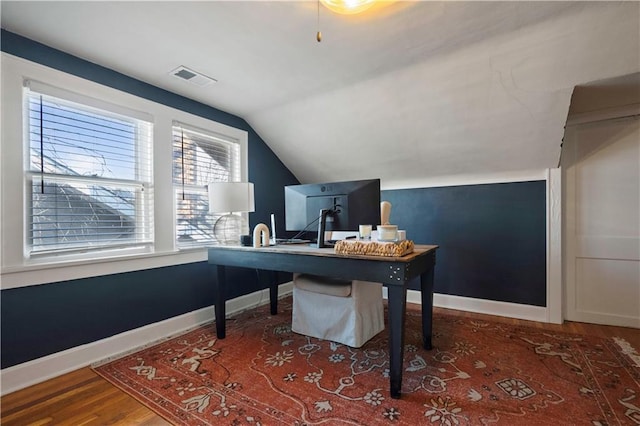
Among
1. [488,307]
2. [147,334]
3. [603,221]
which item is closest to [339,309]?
[147,334]

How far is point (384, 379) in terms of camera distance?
72.2 inches

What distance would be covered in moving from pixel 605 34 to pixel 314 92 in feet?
6.76

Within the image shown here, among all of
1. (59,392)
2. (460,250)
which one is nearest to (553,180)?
(460,250)

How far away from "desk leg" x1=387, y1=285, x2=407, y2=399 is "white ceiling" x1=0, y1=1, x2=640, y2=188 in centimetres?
162

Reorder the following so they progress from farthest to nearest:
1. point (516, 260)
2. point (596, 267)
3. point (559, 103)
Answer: point (516, 260)
point (596, 267)
point (559, 103)

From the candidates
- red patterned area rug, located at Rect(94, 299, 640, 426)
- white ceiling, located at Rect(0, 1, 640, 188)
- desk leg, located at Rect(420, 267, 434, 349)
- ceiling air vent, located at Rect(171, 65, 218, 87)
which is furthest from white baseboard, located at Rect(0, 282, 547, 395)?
ceiling air vent, located at Rect(171, 65, 218, 87)

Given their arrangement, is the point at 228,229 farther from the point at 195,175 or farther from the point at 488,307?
the point at 488,307

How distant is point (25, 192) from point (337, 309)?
7.37ft

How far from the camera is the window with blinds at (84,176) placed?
6.47ft

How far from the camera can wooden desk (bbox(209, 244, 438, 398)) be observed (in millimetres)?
1644

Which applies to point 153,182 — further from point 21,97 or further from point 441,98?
point 441,98

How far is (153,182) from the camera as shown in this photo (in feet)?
8.45

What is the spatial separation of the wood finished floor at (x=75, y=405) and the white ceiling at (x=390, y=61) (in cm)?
221

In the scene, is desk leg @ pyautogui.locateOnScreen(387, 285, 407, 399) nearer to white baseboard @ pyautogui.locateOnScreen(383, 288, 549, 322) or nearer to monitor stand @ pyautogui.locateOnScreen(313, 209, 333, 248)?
monitor stand @ pyautogui.locateOnScreen(313, 209, 333, 248)
